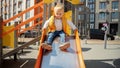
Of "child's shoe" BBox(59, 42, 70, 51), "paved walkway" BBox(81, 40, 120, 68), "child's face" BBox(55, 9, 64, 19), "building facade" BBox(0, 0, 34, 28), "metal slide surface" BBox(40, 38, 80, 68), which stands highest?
"building facade" BBox(0, 0, 34, 28)

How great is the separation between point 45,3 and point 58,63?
3.91 meters

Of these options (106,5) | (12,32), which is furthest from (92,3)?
(12,32)

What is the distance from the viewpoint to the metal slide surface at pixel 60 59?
7086 millimetres

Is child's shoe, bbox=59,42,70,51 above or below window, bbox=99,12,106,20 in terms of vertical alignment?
below

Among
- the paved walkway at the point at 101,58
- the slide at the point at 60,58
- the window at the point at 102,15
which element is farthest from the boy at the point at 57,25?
the window at the point at 102,15

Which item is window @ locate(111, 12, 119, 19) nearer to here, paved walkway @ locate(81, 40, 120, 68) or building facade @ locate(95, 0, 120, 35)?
building facade @ locate(95, 0, 120, 35)

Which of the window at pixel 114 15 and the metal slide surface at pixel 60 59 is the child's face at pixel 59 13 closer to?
the metal slide surface at pixel 60 59

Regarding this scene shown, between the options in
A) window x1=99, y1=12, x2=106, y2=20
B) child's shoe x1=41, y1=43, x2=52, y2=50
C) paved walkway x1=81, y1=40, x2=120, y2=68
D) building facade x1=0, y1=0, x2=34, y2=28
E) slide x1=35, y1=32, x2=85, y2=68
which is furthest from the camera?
window x1=99, y1=12, x2=106, y2=20

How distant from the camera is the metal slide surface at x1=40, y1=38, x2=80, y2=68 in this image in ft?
23.2

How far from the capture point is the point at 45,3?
10609mm

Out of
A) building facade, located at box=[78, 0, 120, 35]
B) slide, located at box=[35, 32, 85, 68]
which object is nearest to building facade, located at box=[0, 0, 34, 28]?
building facade, located at box=[78, 0, 120, 35]

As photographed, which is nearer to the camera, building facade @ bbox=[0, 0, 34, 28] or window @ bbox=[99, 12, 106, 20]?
building facade @ bbox=[0, 0, 34, 28]

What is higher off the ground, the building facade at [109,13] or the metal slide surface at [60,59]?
the building facade at [109,13]

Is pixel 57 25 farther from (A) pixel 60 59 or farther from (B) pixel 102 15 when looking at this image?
(B) pixel 102 15
